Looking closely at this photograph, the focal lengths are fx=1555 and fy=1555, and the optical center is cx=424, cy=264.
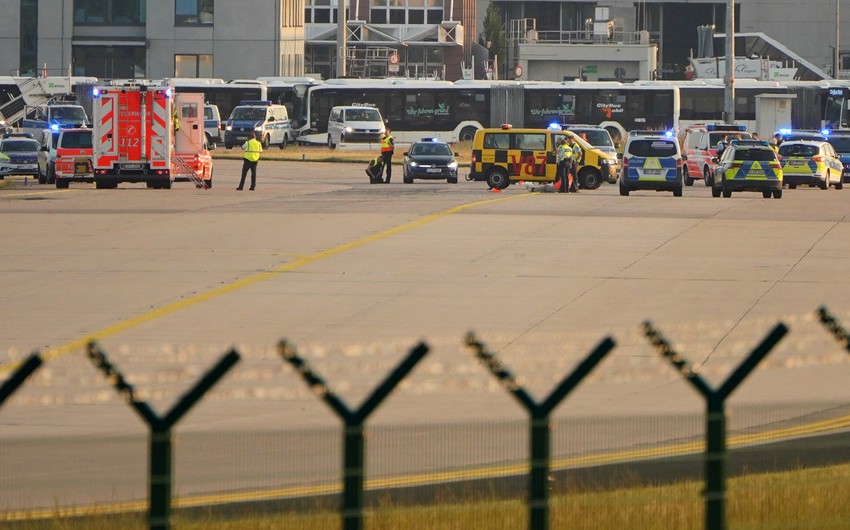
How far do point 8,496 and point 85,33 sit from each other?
88.4m

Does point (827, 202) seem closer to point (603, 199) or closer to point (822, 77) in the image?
point (603, 199)

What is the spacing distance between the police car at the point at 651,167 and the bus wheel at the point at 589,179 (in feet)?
12.3

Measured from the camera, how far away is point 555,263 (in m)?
25.2

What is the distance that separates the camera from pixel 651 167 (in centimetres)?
4172

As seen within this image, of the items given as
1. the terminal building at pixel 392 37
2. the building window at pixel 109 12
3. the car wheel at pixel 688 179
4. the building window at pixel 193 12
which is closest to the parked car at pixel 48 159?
the car wheel at pixel 688 179

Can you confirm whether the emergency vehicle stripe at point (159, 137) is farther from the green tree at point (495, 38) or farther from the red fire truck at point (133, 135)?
the green tree at point (495, 38)

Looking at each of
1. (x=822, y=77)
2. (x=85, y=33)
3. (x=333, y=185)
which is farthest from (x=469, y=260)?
(x=822, y=77)

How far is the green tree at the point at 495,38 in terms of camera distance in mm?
117875

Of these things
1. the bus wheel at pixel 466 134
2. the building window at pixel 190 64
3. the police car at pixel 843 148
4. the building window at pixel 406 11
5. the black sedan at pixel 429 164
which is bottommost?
the black sedan at pixel 429 164

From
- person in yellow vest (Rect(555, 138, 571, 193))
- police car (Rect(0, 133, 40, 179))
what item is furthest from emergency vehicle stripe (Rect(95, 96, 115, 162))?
person in yellow vest (Rect(555, 138, 571, 193))

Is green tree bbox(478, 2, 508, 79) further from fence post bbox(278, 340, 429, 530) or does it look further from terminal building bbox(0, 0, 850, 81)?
fence post bbox(278, 340, 429, 530)

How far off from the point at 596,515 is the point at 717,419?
1944mm

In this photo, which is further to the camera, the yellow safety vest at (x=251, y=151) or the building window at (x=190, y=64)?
the building window at (x=190, y=64)

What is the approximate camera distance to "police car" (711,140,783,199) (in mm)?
41406
